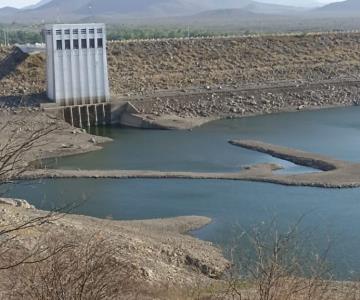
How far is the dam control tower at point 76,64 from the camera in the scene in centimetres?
3541

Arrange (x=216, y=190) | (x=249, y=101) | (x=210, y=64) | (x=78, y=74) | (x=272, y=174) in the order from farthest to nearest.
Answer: (x=210, y=64)
(x=249, y=101)
(x=78, y=74)
(x=272, y=174)
(x=216, y=190)

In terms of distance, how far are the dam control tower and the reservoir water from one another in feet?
8.11

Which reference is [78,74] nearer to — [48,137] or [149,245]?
[48,137]

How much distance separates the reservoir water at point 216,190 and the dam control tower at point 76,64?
2472mm

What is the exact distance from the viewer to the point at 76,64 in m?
36.1

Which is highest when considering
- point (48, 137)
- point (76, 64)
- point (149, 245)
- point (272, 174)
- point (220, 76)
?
point (76, 64)

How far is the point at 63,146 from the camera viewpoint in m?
29.6

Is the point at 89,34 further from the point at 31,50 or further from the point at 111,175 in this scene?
the point at 111,175

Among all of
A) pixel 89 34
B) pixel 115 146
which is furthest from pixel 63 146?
pixel 89 34

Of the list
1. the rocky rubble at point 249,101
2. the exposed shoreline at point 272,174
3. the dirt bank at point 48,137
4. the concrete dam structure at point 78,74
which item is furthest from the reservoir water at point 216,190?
the rocky rubble at point 249,101

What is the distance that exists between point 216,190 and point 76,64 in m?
15.7

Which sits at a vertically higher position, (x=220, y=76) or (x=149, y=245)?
(x=220, y=76)

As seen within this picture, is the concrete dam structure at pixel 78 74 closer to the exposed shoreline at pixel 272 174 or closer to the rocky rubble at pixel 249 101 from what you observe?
the rocky rubble at pixel 249 101

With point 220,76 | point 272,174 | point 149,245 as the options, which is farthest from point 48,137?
point 149,245
